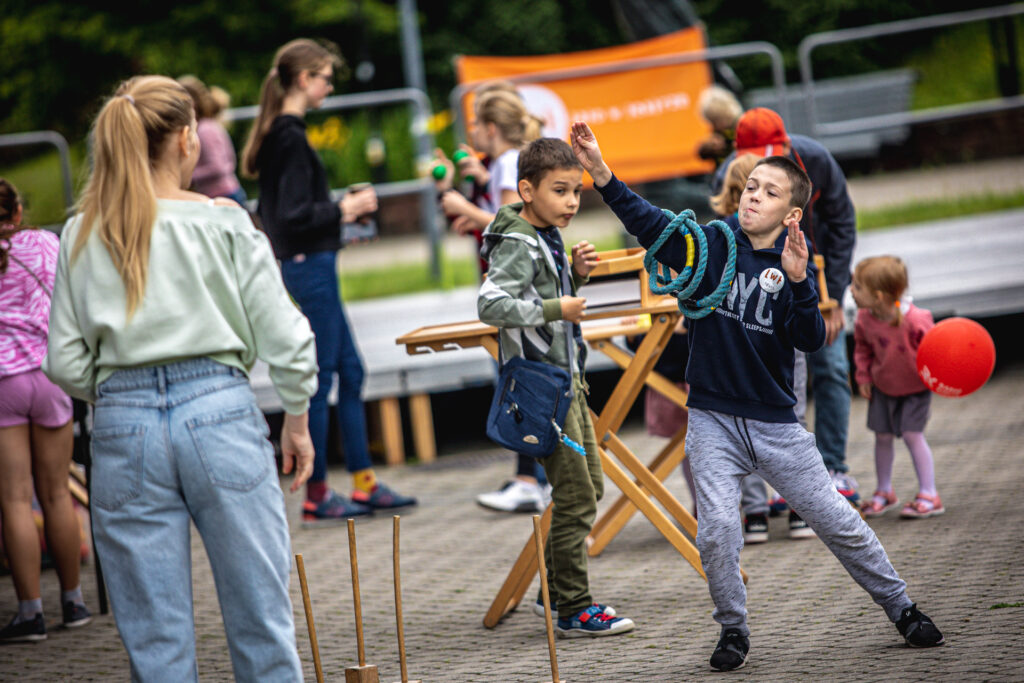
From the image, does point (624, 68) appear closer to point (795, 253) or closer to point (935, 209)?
point (935, 209)

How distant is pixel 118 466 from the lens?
3.13 meters

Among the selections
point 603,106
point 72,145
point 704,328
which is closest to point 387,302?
point 603,106

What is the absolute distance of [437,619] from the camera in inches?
203

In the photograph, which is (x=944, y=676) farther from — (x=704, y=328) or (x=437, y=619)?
(x=437, y=619)

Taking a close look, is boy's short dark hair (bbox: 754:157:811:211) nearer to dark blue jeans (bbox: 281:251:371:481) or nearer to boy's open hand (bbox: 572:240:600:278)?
boy's open hand (bbox: 572:240:600:278)

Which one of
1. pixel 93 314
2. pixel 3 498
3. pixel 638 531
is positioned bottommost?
pixel 638 531

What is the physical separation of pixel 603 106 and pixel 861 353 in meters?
4.41

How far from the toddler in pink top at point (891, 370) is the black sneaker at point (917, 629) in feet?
6.11

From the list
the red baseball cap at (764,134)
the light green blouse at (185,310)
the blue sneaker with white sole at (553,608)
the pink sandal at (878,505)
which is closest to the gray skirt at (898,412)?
the pink sandal at (878,505)

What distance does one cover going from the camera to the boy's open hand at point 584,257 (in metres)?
4.31

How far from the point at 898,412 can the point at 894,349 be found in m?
0.33

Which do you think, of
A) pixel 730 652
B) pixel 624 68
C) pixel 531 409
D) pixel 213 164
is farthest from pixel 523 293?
pixel 624 68

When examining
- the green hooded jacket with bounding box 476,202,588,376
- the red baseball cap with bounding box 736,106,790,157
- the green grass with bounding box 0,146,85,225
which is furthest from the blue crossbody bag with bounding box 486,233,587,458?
the green grass with bounding box 0,146,85,225

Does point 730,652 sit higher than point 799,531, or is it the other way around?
point 730,652
